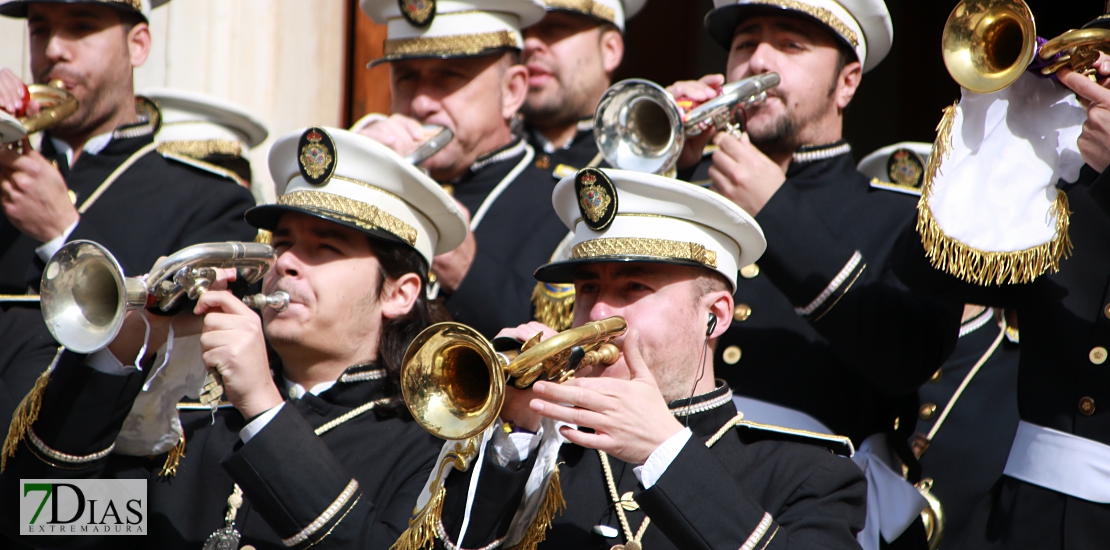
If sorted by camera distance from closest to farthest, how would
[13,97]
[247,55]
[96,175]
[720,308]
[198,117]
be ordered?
[720,308], [13,97], [96,175], [198,117], [247,55]

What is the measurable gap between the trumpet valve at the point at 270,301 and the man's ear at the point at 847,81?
7.16ft

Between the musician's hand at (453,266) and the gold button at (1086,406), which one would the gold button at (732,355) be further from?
the gold button at (1086,406)

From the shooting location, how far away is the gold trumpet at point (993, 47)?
3.72m

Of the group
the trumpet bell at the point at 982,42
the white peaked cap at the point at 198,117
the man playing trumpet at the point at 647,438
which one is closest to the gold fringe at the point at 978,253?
the trumpet bell at the point at 982,42

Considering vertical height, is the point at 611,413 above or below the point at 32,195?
above

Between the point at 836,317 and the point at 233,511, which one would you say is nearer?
the point at 233,511

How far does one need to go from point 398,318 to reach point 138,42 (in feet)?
6.93

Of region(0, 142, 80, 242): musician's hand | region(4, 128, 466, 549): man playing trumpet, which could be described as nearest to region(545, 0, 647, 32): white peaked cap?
region(4, 128, 466, 549): man playing trumpet

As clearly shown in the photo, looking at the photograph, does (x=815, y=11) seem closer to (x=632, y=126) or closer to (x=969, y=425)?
(x=632, y=126)

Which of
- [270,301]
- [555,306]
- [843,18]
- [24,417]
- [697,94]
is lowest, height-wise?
[24,417]

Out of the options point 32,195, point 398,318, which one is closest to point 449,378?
point 398,318

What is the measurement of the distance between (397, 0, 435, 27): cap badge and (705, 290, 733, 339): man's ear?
86.8 inches

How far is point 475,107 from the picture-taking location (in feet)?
18.7

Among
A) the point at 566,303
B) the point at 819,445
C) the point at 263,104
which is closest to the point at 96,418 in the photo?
the point at 566,303
